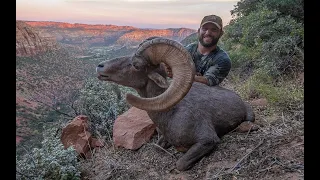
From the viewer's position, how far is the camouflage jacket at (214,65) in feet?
14.9

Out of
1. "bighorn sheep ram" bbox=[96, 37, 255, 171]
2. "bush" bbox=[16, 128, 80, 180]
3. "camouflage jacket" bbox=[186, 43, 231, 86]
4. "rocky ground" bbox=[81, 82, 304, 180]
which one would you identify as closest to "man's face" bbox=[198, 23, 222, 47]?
"camouflage jacket" bbox=[186, 43, 231, 86]

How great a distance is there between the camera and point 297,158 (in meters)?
3.40

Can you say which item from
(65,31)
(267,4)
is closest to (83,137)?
(267,4)

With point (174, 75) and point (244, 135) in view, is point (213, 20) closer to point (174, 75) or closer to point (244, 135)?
point (174, 75)

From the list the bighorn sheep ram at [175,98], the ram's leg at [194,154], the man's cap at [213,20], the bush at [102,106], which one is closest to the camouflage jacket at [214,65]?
the bighorn sheep ram at [175,98]

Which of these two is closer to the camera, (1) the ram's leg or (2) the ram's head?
(2) the ram's head

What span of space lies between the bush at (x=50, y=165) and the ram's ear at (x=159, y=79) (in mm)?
1722

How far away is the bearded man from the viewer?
14.9ft

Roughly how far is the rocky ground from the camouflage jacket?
820 mm

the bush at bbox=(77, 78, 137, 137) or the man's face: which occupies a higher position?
the man's face

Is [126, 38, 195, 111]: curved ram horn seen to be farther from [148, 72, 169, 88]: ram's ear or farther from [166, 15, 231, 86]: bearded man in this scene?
[166, 15, 231, 86]: bearded man

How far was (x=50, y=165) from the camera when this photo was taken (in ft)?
14.7

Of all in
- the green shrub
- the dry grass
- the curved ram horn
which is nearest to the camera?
the dry grass
